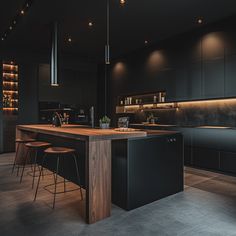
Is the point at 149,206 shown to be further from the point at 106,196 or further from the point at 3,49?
the point at 3,49

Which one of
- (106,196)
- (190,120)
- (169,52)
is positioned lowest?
(106,196)

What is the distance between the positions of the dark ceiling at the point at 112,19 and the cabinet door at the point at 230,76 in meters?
0.87

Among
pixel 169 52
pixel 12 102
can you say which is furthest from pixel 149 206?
pixel 12 102

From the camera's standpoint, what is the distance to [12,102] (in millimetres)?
6691

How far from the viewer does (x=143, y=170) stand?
106 inches

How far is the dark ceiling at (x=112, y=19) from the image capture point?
12.6ft

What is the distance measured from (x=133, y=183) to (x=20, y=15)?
384 centimetres

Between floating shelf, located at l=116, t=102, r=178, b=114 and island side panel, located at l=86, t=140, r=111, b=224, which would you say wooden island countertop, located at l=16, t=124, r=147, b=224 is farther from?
floating shelf, located at l=116, t=102, r=178, b=114

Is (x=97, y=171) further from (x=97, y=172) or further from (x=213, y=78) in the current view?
(x=213, y=78)

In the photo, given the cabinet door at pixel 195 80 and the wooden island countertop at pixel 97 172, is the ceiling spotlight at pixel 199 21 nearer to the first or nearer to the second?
the cabinet door at pixel 195 80

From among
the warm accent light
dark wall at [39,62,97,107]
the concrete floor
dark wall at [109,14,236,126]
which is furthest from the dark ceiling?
the concrete floor

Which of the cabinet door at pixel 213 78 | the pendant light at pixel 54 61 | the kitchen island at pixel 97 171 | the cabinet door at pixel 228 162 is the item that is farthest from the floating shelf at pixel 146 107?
the kitchen island at pixel 97 171

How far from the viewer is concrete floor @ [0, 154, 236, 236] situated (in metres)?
2.11

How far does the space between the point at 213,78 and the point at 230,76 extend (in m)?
0.35
